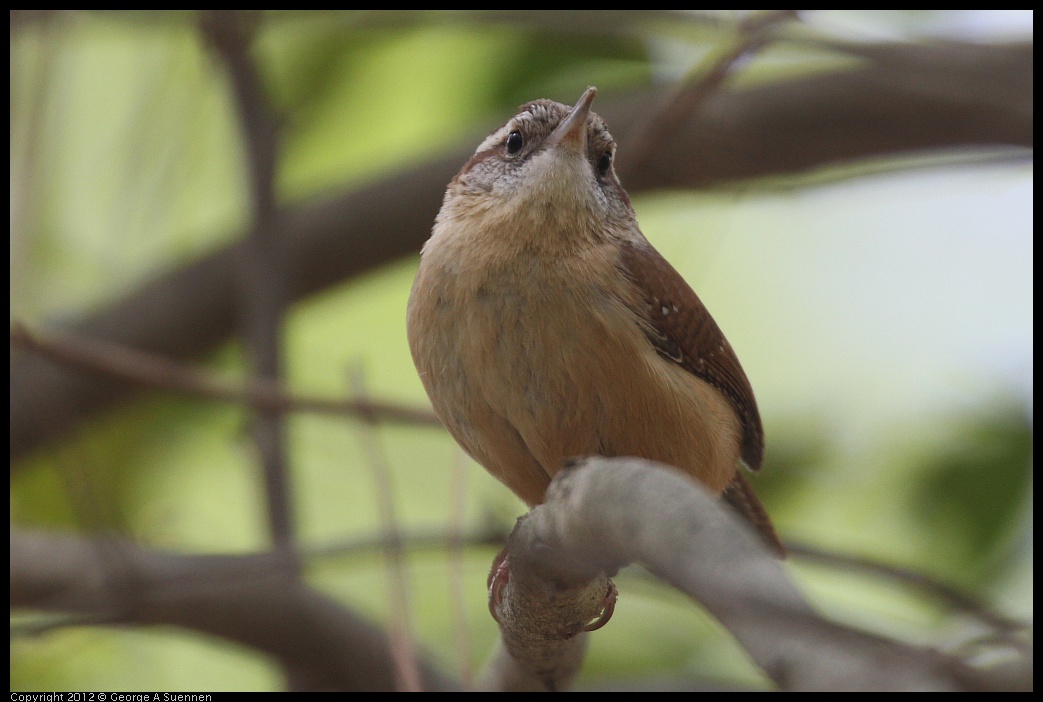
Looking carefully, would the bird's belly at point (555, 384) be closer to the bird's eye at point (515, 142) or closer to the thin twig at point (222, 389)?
the bird's eye at point (515, 142)

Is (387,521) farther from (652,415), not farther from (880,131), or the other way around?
(880,131)

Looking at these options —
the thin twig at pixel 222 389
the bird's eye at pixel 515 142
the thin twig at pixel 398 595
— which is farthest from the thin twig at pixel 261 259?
the bird's eye at pixel 515 142

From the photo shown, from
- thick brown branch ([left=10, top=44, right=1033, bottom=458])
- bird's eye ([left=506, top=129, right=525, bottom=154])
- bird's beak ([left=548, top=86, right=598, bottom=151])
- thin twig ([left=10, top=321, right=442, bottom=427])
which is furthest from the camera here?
thick brown branch ([left=10, top=44, right=1033, bottom=458])

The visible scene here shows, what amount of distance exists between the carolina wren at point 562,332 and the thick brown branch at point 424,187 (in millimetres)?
1996

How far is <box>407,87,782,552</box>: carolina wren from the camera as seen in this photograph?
296 cm

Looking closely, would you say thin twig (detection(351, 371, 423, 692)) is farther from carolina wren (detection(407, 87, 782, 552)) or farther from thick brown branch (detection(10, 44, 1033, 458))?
thick brown branch (detection(10, 44, 1033, 458))

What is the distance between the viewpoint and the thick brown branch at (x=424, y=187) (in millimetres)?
5477

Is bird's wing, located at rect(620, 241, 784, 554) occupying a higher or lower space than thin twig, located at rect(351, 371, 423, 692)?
higher

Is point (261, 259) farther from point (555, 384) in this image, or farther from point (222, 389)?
point (555, 384)

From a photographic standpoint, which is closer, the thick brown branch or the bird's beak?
the bird's beak

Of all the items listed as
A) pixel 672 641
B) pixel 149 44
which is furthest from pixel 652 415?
pixel 149 44

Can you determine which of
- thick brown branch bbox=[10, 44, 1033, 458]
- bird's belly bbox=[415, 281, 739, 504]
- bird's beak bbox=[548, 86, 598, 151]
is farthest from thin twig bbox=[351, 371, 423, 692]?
thick brown branch bbox=[10, 44, 1033, 458]

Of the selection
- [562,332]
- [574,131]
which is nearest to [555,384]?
[562,332]

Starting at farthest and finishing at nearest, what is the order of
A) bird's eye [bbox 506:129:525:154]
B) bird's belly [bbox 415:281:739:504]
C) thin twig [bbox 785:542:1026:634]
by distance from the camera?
bird's eye [bbox 506:129:525:154]
bird's belly [bbox 415:281:739:504]
thin twig [bbox 785:542:1026:634]
